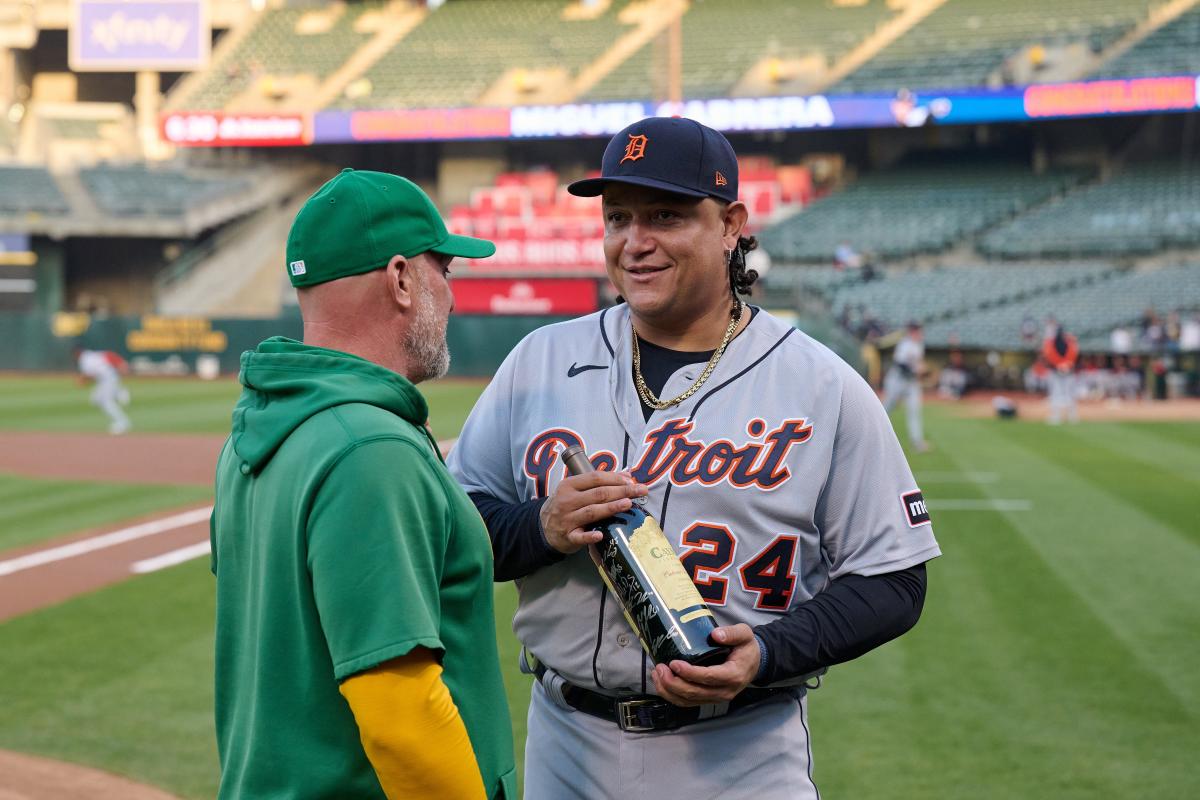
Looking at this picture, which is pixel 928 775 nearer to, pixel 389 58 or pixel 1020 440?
pixel 1020 440

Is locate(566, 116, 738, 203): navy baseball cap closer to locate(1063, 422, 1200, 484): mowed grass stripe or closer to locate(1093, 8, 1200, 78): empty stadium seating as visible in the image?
locate(1063, 422, 1200, 484): mowed grass stripe

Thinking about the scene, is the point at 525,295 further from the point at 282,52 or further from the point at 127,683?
the point at 127,683

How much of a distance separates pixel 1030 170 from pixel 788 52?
833 cm

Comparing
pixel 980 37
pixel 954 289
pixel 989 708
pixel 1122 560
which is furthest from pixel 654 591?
pixel 980 37

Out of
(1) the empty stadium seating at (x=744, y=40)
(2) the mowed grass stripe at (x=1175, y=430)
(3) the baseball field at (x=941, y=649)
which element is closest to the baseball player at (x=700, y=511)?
(3) the baseball field at (x=941, y=649)

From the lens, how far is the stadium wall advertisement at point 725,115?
31688 mm

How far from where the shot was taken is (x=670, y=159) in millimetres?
2471

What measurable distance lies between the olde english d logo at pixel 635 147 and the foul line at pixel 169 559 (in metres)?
6.80

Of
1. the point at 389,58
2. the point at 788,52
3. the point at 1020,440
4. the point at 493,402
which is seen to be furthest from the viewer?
the point at 389,58

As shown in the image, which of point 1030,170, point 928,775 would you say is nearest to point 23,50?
point 1030,170

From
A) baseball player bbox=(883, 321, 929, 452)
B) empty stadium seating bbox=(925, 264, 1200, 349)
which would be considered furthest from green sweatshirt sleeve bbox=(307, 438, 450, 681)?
empty stadium seating bbox=(925, 264, 1200, 349)

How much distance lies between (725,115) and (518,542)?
1355 inches

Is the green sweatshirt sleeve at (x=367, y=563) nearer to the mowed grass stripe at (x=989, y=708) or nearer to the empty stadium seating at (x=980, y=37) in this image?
the mowed grass stripe at (x=989, y=708)

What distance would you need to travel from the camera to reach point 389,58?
42781 millimetres
